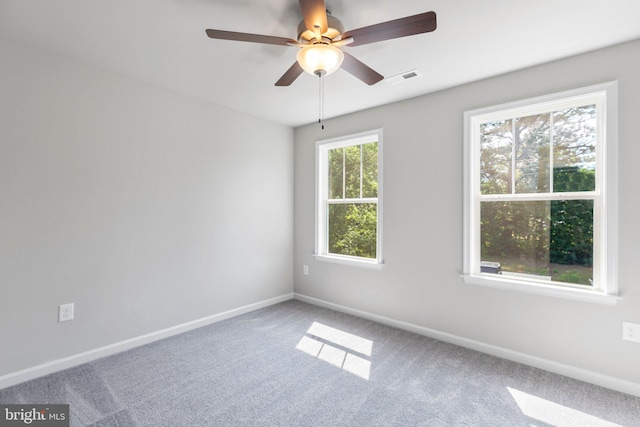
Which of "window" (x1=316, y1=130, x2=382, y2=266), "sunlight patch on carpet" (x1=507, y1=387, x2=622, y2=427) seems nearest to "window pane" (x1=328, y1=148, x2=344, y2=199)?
"window" (x1=316, y1=130, x2=382, y2=266)

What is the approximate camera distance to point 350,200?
3.83 meters

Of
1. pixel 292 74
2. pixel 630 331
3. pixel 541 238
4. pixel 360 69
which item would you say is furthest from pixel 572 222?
pixel 292 74

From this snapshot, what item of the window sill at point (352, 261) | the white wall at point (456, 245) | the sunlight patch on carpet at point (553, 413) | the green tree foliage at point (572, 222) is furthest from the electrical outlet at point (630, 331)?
the window sill at point (352, 261)

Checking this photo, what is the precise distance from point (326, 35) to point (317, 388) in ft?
7.62

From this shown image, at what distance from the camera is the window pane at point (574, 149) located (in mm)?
2354

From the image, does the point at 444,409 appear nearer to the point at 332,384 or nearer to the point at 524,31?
the point at 332,384

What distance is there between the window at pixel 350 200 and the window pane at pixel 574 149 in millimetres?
1583

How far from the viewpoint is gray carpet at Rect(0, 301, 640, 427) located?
1.87 meters

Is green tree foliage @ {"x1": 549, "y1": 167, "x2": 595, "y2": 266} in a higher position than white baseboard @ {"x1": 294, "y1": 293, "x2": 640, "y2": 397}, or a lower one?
higher

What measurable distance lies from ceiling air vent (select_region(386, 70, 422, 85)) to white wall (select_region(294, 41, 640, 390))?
46 cm

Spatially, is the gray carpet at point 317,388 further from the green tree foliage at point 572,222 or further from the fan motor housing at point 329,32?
the fan motor housing at point 329,32

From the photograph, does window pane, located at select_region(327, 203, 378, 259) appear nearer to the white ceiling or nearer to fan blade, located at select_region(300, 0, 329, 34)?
the white ceiling

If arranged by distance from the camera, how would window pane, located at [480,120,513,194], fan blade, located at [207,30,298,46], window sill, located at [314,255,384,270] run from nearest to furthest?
fan blade, located at [207,30,298,46], window pane, located at [480,120,513,194], window sill, located at [314,255,384,270]

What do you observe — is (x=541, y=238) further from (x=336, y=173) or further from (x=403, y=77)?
(x=336, y=173)
